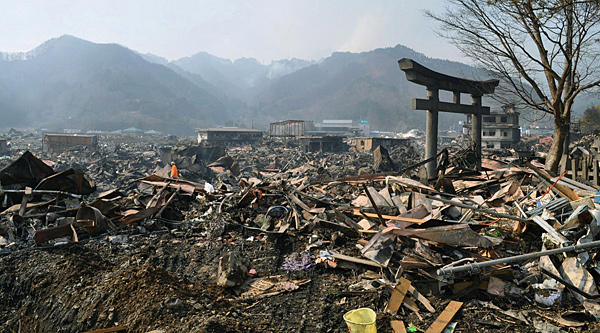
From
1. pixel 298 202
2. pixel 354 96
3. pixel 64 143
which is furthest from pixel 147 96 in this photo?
pixel 298 202

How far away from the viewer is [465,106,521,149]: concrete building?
133 feet

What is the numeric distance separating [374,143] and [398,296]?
35207 mm

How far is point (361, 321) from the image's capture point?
365 centimetres

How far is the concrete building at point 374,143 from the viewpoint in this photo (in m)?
38.6

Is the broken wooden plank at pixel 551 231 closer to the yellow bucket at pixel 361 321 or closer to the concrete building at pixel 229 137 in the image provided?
the yellow bucket at pixel 361 321

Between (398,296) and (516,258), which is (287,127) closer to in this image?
(398,296)

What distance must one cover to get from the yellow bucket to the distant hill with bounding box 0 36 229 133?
93.9 meters

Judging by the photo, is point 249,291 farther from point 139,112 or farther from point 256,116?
point 256,116

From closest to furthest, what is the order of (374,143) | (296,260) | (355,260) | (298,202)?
(355,260) → (296,260) → (298,202) → (374,143)

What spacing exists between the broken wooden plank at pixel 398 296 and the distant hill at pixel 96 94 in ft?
307

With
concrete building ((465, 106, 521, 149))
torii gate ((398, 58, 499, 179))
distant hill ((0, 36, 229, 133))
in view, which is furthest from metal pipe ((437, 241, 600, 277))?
distant hill ((0, 36, 229, 133))

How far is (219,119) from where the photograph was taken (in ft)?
395

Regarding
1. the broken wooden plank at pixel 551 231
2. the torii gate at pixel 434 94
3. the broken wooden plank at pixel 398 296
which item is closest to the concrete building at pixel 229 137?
the torii gate at pixel 434 94

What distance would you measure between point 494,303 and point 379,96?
13715cm
